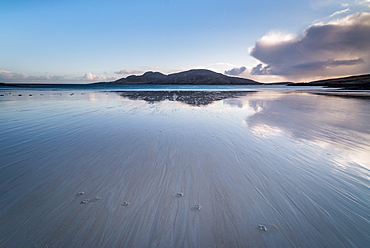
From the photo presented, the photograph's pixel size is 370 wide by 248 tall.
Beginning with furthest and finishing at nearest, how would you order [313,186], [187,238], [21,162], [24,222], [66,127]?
1. [66,127]
2. [21,162]
3. [313,186]
4. [24,222]
5. [187,238]

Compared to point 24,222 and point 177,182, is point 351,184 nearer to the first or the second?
point 177,182

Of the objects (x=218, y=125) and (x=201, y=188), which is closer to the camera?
(x=201, y=188)

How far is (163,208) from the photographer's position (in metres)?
2.67

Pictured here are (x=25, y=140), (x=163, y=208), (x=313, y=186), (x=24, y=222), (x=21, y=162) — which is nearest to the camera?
(x=24, y=222)

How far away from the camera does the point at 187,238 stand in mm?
2162

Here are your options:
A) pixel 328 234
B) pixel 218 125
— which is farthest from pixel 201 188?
pixel 218 125

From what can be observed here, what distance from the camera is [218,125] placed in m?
8.12

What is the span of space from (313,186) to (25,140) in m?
8.28

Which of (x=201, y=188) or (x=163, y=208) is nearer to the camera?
(x=163, y=208)

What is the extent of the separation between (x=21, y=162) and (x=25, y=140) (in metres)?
2.21

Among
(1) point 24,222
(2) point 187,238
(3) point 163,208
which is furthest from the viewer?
(3) point 163,208

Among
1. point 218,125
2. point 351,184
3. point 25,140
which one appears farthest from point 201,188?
point 25,140

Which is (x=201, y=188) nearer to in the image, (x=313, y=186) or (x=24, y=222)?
(x=313, y=186)

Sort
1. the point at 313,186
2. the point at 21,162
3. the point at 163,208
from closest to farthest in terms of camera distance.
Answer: the point at 163,208
the point at 313,186
the point at 21,162
